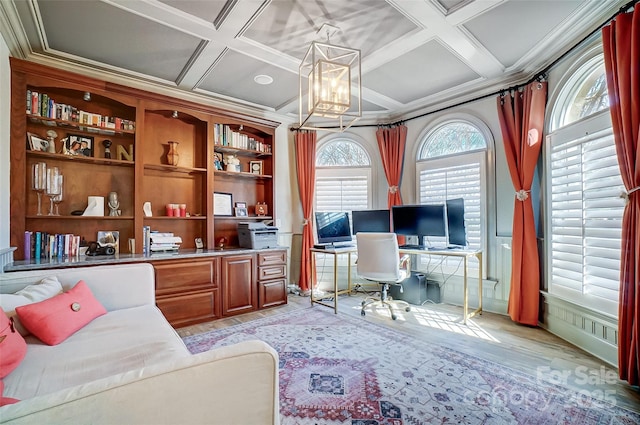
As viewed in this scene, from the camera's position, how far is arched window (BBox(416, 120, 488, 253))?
3766 millimetres

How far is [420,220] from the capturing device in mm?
3865

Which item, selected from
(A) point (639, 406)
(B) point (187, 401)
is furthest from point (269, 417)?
(A) point (639, 406)

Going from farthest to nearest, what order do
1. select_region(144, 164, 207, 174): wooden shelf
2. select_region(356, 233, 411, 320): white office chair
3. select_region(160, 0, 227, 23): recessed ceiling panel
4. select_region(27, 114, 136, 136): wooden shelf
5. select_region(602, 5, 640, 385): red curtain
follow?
select_region(144, 164, 207, 174): wooden shelf
select_region(356, 233, 411, 320): white office chair
select_region(27, 114, 136, 136): wooden shelf
select_region(160, 0, 227, 23): recessed ceiling panel
select_region(602, 5, 640, 385): red curtain

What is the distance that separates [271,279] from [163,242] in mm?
1395

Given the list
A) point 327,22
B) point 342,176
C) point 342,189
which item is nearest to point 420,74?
point 327,22

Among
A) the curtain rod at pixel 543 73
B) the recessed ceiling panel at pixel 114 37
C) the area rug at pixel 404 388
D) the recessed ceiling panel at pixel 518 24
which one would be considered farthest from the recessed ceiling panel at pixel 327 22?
the area rug at pixel 404 388

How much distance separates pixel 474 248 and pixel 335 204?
2125 millimetres

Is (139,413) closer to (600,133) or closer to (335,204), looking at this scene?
(600,133)

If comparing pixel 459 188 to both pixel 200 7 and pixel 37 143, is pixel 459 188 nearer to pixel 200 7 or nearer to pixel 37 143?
pixel 200 7

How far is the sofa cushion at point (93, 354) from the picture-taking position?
4.13 feet

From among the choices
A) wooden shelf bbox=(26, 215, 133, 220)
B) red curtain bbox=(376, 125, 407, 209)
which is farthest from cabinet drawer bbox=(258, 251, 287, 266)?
red curtain bbox=(376, 125, 407, 209)

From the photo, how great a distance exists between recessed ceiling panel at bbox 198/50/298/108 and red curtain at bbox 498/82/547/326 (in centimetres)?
257

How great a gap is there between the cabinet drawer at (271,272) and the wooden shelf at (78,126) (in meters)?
2.20

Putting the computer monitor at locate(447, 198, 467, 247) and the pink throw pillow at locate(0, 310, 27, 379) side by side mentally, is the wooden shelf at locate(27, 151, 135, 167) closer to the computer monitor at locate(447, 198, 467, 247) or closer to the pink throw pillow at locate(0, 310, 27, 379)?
the pink throw pillow at locate(0, 310, 27, 379)
